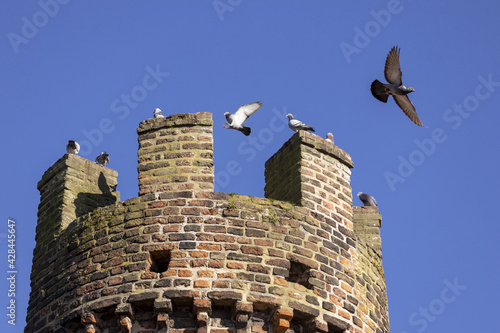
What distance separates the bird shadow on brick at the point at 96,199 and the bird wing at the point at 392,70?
4.47 m

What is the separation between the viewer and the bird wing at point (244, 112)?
1577cm

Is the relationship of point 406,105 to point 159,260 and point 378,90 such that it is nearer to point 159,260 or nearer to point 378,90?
point 378,90

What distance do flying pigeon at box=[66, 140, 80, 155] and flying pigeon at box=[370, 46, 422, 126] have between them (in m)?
4.51

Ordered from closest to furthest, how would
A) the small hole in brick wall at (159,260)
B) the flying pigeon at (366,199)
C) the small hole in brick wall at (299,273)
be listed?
the small hole in brick wall at (159,260), the small hole in brick wall at (299,273), the flying pigeon at (366,199)

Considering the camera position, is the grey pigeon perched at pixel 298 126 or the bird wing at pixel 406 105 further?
the bird wing at pixel 406 105

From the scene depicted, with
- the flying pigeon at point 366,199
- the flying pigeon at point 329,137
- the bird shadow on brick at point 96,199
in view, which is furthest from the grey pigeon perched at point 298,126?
the bird shadow on brick at point 96,199

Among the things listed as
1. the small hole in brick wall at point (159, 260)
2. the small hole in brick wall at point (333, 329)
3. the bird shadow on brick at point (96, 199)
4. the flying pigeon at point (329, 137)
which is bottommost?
the small hole in brick wall at point (333, 329)

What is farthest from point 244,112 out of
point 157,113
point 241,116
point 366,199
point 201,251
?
point 201,251

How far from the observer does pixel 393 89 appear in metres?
17.3

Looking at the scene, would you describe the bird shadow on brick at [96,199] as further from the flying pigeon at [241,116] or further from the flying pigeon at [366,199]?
the flying pigeon at [366,199]

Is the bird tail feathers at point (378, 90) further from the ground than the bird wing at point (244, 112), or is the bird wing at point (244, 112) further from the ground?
the bird tail feathers at point (378, 90)

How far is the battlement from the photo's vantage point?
13641 millimetres

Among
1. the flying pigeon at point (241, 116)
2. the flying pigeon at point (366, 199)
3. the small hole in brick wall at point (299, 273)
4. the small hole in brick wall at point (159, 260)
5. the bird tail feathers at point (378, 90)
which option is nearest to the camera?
the small hole in brick wall at point (159, 260)

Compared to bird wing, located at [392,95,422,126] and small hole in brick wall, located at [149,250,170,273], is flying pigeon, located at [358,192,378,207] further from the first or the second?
small hole in brick wall, located at [149,250,170,273]
